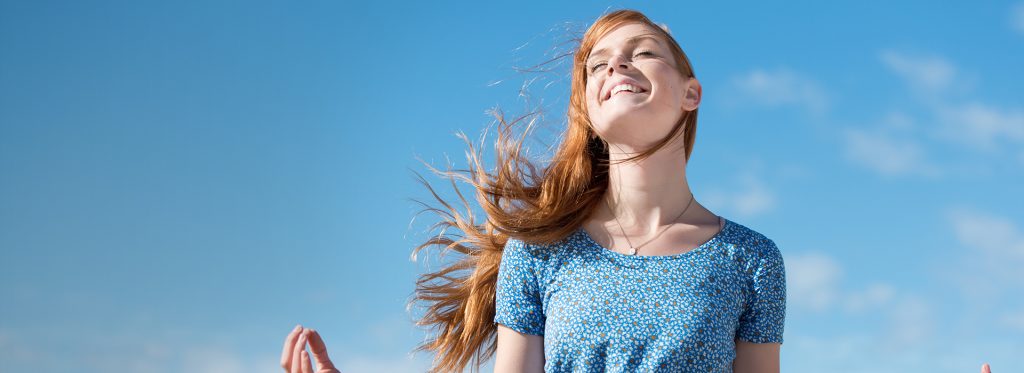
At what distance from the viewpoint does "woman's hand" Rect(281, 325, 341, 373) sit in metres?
3.46

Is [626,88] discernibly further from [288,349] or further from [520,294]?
[288,349]

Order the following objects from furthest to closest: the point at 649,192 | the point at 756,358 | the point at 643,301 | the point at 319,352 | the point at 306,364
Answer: the point at 649,192, the point at 756,358, the point at 643,301, the point at 319,352, the point at 306,364

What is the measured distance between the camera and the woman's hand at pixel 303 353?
346cm

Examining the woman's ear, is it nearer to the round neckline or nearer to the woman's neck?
the woman's neck

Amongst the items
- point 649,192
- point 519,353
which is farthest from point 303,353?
point 649,192

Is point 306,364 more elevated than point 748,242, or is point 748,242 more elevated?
point 748,242

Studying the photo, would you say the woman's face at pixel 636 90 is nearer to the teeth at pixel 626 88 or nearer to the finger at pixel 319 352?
the teeth at pixel 626 88

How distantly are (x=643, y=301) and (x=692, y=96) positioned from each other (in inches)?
35.7

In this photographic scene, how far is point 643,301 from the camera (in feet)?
12.2

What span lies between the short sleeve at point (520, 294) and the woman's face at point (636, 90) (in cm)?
59

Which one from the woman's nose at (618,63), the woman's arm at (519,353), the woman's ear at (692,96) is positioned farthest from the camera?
the woman's ear at (692,96)

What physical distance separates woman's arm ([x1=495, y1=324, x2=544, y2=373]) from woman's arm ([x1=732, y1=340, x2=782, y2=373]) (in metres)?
0.76

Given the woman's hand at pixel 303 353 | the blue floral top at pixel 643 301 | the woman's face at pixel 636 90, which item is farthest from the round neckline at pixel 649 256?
the woman's hand at pixel 303 353

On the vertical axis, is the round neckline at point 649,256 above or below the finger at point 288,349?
above
